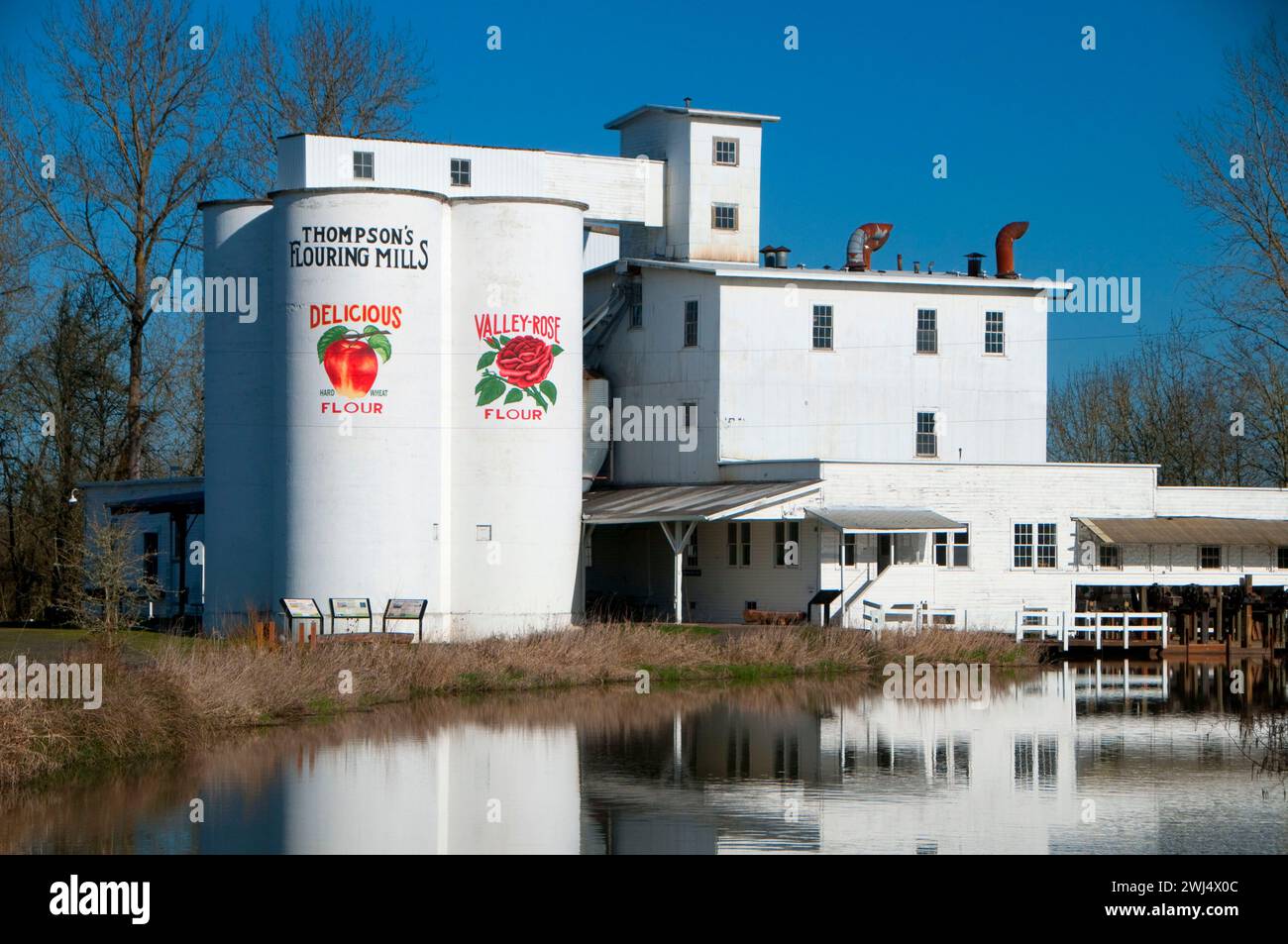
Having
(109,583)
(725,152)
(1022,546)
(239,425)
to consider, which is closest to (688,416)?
(725,152)

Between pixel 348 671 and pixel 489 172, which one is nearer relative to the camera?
pixel 348 671

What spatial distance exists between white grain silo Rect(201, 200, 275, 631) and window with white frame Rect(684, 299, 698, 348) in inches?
527

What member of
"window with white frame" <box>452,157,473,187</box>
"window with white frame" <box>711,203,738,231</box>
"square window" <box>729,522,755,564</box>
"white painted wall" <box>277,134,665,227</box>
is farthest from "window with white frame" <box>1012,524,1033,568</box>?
"window with white frame" <box>452,157,473,187</box>

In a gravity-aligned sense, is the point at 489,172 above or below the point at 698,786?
above

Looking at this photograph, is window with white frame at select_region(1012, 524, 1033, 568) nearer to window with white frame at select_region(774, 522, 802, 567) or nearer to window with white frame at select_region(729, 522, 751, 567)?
window with white frame at select_region(774, 522, 802, 567)

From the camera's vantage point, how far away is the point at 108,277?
60.9 metres

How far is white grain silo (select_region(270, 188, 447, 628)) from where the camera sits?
42188mm

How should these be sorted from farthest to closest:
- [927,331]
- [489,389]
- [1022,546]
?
[927,331] < [1022,546] < [489,389]

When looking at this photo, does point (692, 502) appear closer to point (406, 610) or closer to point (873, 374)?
point (873, 374)

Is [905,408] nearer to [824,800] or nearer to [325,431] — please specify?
[325,431]

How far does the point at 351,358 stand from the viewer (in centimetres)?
4244

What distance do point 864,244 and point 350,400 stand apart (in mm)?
20064

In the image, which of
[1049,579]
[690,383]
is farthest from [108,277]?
[1049,579]
